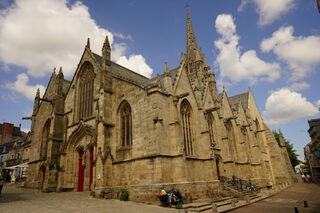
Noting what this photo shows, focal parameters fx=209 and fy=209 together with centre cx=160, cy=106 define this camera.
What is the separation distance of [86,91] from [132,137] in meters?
8.50

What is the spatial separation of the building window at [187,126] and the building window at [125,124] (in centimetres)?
424

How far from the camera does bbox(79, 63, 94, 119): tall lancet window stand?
19938 mm

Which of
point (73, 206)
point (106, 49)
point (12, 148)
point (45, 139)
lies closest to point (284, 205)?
point (73, 206)

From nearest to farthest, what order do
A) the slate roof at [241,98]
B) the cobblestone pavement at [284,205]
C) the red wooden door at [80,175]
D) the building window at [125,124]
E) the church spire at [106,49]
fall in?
the cobblestone pavement at [284,205]
the building window at [125,124]
the red wooden door at [80,175]
the church spire at [106,49]
the slate roof at [241,98]

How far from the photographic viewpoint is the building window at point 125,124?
16.1 meters

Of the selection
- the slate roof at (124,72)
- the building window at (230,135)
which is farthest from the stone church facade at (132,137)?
the slate roof at (124,72)

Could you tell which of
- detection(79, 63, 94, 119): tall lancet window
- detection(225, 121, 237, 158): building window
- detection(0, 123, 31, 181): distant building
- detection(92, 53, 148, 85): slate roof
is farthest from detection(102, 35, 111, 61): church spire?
detection(0, 123, 31, 181): distant building

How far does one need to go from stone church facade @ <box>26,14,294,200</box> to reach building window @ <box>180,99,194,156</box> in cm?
8

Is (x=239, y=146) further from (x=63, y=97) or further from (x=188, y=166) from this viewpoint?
(x=63, y=97)

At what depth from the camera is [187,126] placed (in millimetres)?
17234

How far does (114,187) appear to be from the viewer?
14.9m

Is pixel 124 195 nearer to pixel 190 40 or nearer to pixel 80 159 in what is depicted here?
pixel 80 159

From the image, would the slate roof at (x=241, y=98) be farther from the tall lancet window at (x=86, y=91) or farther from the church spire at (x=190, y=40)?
the tall lancet window at (x=86, y=91)

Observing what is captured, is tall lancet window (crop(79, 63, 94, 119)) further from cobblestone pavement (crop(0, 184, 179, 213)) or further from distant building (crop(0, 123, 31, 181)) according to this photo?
distant building (crop(0, 123, 31, 181))
